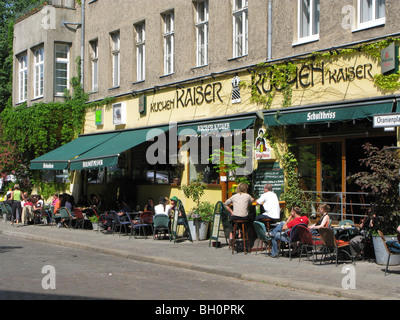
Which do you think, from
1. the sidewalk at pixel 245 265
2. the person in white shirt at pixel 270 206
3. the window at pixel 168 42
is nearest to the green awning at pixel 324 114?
the person in white shirt at pixel 270 206

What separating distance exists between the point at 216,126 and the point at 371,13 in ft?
18.8

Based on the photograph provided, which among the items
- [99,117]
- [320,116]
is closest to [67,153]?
[99,117]

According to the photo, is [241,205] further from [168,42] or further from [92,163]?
[168,42]

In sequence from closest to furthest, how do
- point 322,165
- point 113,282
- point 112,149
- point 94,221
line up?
point 113,282 → point 322,165 → point 112,149 → point 94,221

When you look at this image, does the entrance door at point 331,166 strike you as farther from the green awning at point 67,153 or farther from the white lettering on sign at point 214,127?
the green awning at point 67,153

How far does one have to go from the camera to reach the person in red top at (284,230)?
42.5 feet

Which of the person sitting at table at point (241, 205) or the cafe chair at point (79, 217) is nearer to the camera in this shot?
the person sitting at table at point (241, 205)

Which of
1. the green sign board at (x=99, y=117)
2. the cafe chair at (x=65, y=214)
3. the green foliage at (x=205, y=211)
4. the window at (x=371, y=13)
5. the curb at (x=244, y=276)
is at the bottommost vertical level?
the curb at (x=244, y=276)

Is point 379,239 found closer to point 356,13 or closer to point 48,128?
point 356,13

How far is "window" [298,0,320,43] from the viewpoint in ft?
49.6

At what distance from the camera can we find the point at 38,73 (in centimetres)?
2677

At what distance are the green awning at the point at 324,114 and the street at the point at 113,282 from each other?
5177 mm

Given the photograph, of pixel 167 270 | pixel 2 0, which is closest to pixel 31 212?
pixel 167 270

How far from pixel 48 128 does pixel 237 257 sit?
14872 mm
